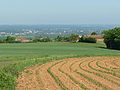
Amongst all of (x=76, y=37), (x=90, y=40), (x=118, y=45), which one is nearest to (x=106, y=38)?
(x=118, y=45)

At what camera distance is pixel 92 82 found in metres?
20.5

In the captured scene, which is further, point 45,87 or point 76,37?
point 76,37

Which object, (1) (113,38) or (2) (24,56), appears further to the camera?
(1) (113,38)

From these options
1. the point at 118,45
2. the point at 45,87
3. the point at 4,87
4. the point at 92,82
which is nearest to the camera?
the point at 4,87

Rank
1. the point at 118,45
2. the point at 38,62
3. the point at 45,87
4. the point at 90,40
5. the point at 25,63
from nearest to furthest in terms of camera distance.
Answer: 1. the point at 45,87
2. the point at 25,63
3. the point at 38,62
4. the point at 118,45
5. the point at 90,40

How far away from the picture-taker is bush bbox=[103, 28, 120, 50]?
234 ft

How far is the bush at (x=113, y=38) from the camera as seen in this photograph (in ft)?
234

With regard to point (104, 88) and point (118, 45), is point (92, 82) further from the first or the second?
point (118, 45)

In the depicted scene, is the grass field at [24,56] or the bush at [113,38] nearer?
the grass field at [24,56]

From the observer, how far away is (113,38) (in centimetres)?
7312

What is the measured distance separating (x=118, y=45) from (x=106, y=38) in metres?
5.54

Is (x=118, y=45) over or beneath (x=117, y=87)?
beneath

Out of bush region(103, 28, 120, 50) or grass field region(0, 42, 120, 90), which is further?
bush region(103, 28, 120, 50)

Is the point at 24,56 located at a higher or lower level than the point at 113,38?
higher
